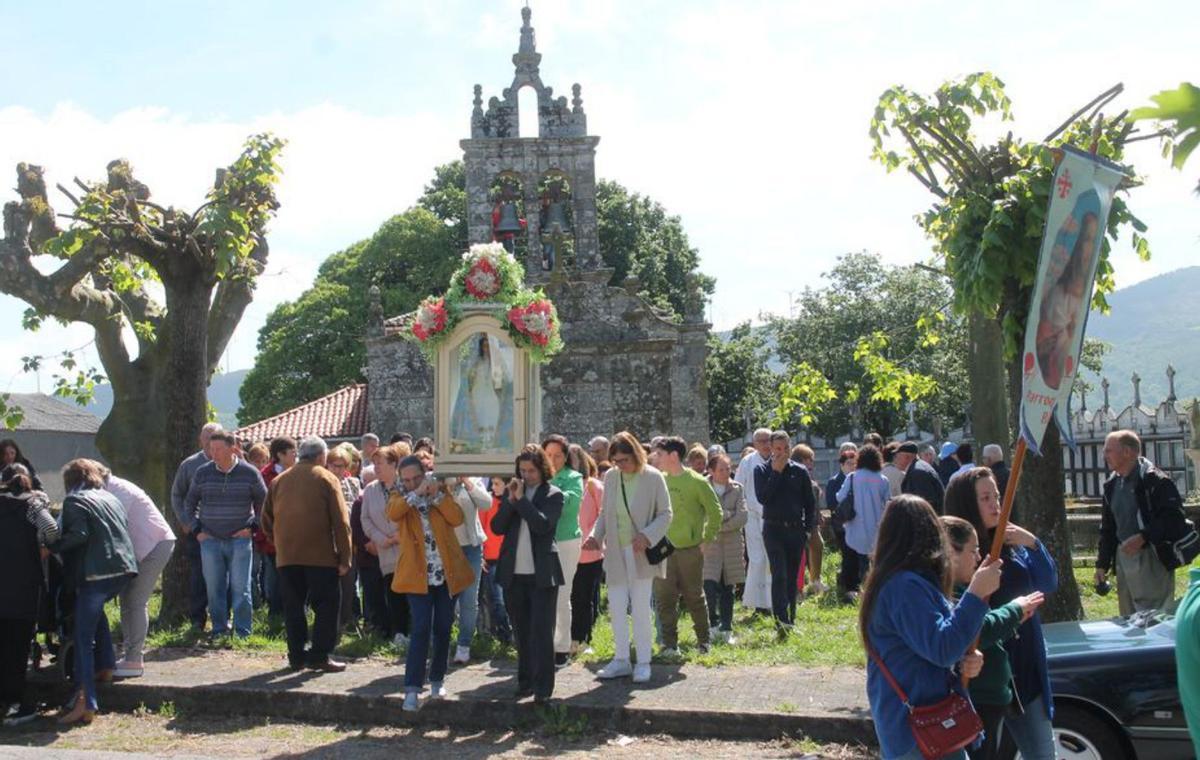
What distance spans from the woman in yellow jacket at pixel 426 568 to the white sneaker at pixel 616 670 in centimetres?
128

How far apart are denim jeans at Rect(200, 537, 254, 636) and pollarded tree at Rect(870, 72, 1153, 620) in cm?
666

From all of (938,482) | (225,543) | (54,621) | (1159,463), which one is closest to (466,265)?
(225,543)

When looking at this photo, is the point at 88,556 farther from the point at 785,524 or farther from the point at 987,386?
the point at 987,386

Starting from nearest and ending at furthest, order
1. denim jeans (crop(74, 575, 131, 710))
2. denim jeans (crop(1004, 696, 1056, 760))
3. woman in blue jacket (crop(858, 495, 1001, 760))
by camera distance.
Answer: woman in blue jacket (crop(858, 495, 1001, 760)) < denim jeans (crop(1004, 696, 1056, 760)) < denim jeans (crop(74, 575, 131, 710))

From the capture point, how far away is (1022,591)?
556cm

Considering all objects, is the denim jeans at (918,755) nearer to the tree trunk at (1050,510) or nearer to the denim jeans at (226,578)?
the tree trunk at (1050,510)

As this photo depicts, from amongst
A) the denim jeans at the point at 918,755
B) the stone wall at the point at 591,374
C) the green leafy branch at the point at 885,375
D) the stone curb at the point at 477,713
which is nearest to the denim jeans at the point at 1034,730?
the denim jeans at the point at 918,755

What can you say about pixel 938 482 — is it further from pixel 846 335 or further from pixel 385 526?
pixel 846 335

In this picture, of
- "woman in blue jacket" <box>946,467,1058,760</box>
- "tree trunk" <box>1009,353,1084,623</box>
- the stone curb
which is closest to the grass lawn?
the stone curb

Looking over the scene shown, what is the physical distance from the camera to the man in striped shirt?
11164 mm

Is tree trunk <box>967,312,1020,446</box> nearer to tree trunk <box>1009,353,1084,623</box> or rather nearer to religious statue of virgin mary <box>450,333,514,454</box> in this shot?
tree trunk <box>1009,353,1084,623</box>

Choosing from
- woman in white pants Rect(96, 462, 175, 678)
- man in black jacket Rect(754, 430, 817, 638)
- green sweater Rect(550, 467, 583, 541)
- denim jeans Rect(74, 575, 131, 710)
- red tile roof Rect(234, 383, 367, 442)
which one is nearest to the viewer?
denim jeans Rect(74, 575, 131, 710)

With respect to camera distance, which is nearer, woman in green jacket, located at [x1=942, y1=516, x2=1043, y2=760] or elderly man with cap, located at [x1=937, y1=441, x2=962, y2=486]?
woman in green jacket, located at [x1=942, y1=516, x2=1043, y2=760]

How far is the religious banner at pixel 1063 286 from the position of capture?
16.1ft
